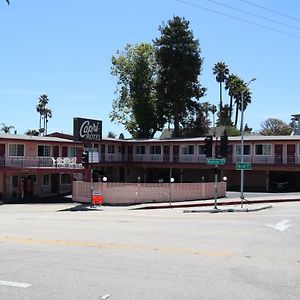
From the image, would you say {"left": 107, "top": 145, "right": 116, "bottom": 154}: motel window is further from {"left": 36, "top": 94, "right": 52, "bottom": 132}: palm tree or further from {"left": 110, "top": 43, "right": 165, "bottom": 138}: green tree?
{"left": 36, "top": 94, "right": 52, "bottom": 132}: palm tree

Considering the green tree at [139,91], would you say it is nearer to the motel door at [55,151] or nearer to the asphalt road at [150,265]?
the motel door at [55,151]

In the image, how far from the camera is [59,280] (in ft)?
31.2

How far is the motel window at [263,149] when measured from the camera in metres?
56.8

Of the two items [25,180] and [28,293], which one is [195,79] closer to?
[25,180]

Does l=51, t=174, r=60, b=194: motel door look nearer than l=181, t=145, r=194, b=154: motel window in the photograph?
Yes

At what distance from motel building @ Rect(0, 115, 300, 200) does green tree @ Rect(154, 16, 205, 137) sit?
1350 centimetres

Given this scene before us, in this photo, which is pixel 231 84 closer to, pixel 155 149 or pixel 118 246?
pixel 155 149

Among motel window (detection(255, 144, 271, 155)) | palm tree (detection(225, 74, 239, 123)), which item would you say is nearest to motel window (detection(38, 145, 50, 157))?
motel window (detection(255, 144, 271, 155))

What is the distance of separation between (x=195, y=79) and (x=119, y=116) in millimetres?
14778

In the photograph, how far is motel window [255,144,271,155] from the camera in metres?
56.8

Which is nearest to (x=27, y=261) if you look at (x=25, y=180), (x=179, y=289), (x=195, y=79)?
(x=179, y=289)

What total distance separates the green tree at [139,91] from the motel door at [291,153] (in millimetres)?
27889

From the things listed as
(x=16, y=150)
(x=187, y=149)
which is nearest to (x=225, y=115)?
(x=187, y=149)

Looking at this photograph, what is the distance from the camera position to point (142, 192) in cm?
4178
